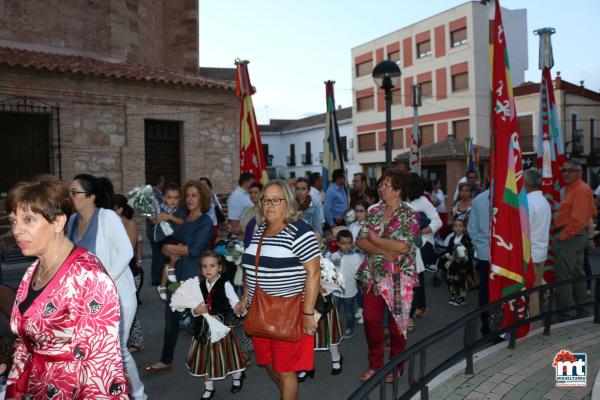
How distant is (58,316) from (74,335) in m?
0.10

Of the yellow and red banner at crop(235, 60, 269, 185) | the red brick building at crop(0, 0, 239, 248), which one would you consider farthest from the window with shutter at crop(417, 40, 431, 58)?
the yellow and red banner at crop(235, 60, 269, 185)

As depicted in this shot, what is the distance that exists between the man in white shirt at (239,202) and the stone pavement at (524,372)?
3.66m

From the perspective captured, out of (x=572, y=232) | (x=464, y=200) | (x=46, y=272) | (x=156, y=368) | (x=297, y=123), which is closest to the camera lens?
(x=46, y=272)

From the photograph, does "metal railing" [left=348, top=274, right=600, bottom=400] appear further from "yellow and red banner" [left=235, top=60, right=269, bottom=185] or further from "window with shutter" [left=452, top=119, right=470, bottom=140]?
"window with shutter" [left=452, top=119, right=470, bottom=140]

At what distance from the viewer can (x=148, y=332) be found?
665cm

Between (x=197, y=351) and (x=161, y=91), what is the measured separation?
500 inches

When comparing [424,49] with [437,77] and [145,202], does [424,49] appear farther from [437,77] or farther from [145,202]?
[145,202]

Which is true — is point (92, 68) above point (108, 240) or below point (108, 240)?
above

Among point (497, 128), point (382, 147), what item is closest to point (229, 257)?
point (497, 128)

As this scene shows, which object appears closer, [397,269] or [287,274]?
[287,274]

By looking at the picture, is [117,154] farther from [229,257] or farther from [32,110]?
[229,257]

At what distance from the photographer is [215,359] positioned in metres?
4.47

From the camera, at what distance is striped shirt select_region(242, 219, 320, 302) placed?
358 centimetres

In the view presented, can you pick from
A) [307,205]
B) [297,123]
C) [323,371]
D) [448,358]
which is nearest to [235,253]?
[323,371]
